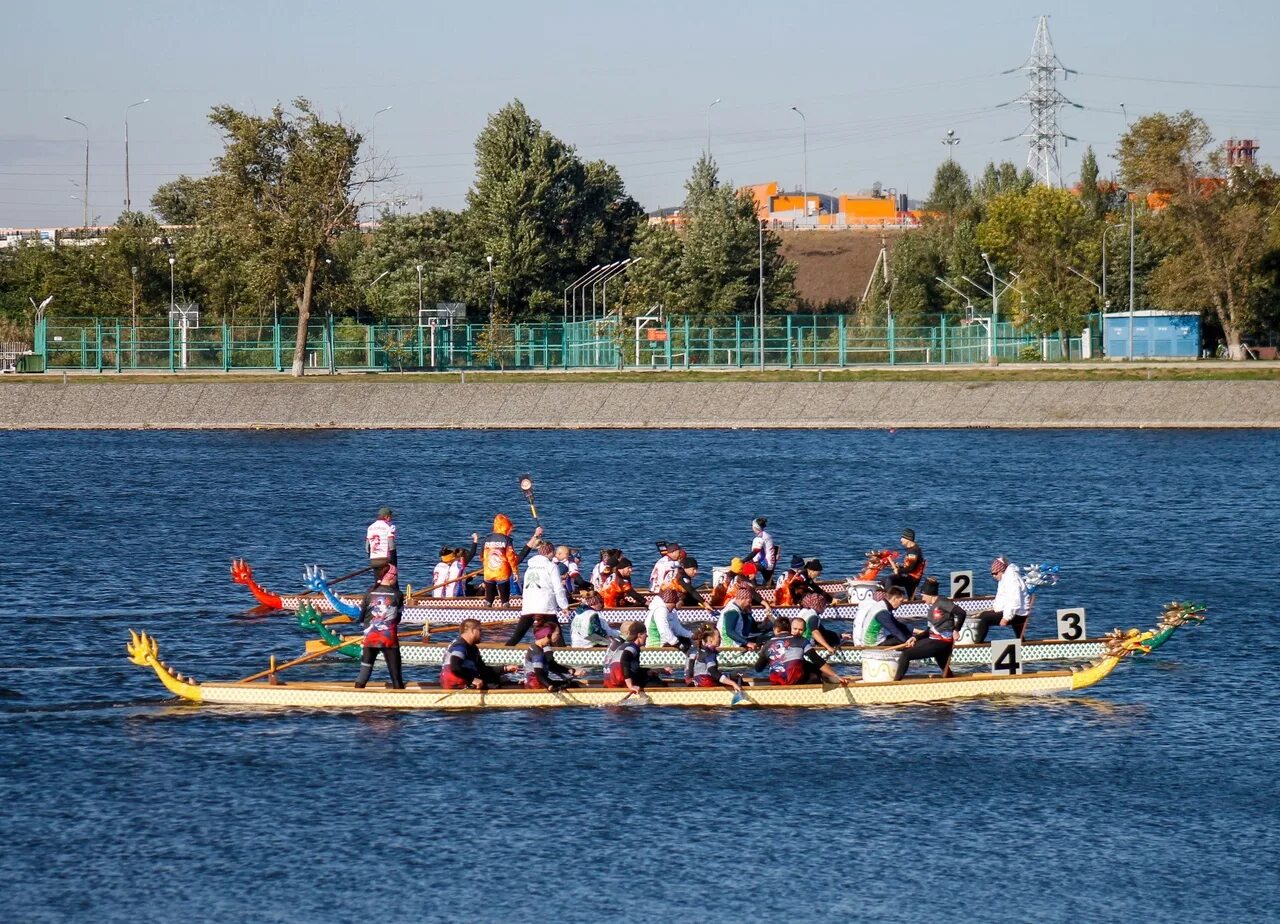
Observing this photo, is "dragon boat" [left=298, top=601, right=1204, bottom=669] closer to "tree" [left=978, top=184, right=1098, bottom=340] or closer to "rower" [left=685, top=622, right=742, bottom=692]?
"rower" [left=685, top=622, right=742, bottom=692]

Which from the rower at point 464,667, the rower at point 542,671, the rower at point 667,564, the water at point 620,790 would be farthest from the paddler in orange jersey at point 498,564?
the rower at point 464,667

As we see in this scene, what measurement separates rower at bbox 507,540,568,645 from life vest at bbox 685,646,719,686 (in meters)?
2.84

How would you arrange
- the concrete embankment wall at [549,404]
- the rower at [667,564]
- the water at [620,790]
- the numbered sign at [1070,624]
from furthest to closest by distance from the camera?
the concrete embankment wall at [549,404] < the rower at [667,564] < the numbered sign at [1070,624] < the water at [620,790]

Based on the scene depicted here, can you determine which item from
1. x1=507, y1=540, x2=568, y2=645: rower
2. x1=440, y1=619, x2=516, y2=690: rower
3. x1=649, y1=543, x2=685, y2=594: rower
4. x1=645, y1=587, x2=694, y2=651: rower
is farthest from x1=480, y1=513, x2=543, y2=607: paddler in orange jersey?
x1=440, y1=619, x2=516, y2=690: rower

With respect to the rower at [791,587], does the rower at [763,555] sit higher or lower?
higher

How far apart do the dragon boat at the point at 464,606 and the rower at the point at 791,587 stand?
35 centimetres

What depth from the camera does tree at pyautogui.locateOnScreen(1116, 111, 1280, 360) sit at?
10488cm

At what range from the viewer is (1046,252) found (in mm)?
113250

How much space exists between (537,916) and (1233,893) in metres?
8.17

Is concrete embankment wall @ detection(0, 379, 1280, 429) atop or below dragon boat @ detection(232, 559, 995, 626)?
atop

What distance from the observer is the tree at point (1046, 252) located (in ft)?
358

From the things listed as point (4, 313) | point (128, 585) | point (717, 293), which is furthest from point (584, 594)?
point (4, 313)

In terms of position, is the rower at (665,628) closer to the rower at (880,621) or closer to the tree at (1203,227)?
the rower at (880,621)

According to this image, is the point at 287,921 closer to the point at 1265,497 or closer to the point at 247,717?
the point at 247,717
